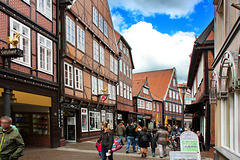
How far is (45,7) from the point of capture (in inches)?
620

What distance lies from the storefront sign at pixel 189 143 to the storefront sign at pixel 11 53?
23.3 ft

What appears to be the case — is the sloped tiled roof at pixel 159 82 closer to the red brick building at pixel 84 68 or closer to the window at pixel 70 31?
the red brick building at pixel 84 68

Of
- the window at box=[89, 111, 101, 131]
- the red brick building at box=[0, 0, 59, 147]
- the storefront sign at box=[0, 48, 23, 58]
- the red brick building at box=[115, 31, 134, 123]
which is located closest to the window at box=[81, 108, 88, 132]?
the window at box=[89, 111, 101, 131]

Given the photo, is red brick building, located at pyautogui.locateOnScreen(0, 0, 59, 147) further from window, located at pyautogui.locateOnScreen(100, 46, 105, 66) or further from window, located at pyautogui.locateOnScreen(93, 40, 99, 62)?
window, located at pyautogui.locateOnScreen(100, 46, 105, 66)

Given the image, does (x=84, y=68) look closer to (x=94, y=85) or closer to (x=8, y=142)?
(x=94, y=85)

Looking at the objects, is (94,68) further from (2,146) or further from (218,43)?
(2,146)

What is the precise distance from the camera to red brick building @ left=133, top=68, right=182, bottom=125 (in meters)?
54.5

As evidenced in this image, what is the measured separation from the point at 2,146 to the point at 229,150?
6496 mm

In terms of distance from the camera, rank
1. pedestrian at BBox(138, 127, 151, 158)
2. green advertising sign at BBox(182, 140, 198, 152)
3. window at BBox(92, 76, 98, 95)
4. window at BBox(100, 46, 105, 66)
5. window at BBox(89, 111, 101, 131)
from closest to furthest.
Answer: green advertising sign at BBox(182, 140, 198, 152) → pedestrian at BBox(138, 127, 151, 158) → window at BBox(89, 111, 101, 131) → window at BBox(92, 76, 98, 95) → window at BBox(100, 46, 105, 66)

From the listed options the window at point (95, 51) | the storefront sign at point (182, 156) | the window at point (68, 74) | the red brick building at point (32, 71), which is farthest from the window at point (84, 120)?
the storefront sign at point (182, 156)

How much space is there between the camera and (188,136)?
9992 millimetres

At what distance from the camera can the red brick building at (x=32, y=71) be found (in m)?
12.1

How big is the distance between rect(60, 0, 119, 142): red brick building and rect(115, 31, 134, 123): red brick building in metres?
4.06

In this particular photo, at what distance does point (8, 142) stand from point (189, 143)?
6.60m
